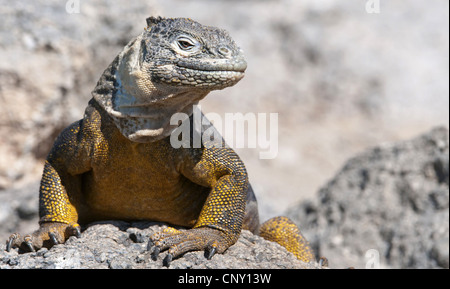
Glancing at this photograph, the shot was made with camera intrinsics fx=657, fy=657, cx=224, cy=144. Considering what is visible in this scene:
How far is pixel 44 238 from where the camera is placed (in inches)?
228

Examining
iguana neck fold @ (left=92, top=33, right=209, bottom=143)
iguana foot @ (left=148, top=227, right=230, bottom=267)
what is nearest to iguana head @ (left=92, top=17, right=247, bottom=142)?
iguana neck fold @ (left=92, top=33, right=209, bottom=143)

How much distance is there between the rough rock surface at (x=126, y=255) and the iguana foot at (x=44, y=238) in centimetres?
6

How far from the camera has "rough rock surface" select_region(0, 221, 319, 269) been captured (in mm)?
5324

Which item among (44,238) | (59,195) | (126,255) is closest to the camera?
(126,255)

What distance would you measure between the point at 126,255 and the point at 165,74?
1.60 m

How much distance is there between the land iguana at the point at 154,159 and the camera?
5145 millimetres

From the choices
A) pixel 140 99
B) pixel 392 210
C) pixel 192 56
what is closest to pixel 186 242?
pixel 140 99

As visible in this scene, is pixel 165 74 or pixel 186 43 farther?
pixel 186 43

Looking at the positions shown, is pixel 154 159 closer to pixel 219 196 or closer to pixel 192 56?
pixel 219 196

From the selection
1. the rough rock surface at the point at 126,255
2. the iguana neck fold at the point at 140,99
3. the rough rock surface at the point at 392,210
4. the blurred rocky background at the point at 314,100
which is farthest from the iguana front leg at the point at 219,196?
the blurred rocky background at the point at 314,100

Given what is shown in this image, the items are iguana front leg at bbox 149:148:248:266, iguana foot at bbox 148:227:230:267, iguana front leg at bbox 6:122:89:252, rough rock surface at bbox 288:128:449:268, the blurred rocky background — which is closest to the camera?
iguana foot at bbox 148:227:230:267

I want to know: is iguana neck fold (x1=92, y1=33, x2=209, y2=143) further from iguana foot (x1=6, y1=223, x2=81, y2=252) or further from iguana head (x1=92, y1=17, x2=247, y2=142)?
iguana foot (x1=6, y1=223, x2=81, y2=252)

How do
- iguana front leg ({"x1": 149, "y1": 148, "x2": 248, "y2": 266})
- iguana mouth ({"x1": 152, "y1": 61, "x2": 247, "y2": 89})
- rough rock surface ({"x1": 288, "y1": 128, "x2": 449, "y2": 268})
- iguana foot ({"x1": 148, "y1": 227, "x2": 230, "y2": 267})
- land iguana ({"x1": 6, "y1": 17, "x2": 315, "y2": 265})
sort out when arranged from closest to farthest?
iguana mouth ({"x1": 152, "y1": 61, "x2": 247, "y2": 89})
land iguana ({"x1": 6, "y1": 17, "x2": 315, "y2": 265})
iguana foot ({"x1": 148, "y1": 227, "x2": 230, "y2": 267})
iguana front leg ({"x1": 149, "y1": 148, "x2": 248, "y2": 266})
rough rock surface ({"x1": 288, "y1": 128, "x2": 449, "y2": 268})
